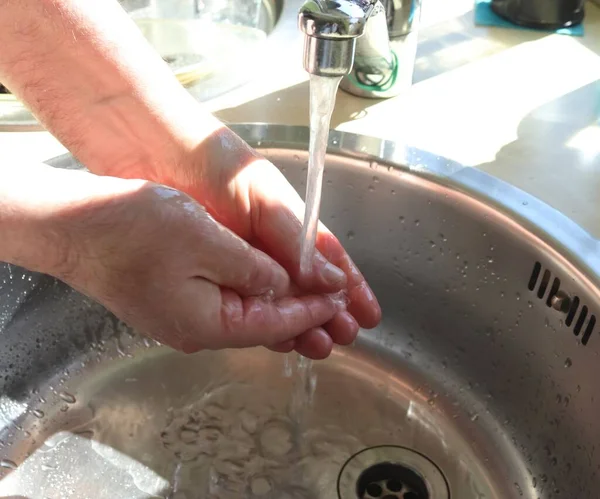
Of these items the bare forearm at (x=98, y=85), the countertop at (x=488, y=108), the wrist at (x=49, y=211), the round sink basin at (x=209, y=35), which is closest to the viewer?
the wrist at (x=49, y=211)

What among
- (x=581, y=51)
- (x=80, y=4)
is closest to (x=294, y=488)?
(x=80, y=4)

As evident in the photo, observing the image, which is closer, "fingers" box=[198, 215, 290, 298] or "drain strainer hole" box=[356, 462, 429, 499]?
"fingers" box=[198, 215, 290, 298]

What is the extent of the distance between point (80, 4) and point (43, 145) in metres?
0.17

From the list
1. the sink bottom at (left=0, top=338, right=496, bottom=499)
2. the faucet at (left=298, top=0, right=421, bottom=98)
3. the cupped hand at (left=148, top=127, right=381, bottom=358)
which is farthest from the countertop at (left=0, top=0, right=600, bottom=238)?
the sink bottom at (left=0, top=338, right=496, bottom=499)

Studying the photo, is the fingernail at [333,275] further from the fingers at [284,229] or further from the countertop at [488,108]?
the countertop at [488,108]

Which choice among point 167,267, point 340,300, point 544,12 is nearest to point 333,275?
point 340,300

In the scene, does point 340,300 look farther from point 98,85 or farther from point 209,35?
point 209,35

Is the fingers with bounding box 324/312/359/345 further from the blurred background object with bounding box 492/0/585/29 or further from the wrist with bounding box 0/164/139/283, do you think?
the blurred background object with bounding box 492/0/585/29

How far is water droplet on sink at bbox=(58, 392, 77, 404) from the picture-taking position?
73cm

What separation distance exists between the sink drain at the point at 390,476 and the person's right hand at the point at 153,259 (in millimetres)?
203

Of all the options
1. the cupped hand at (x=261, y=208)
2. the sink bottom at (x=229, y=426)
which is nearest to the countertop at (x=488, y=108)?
the cupped hand at (x=261, y=208)

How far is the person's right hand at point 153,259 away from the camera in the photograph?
1.49ft

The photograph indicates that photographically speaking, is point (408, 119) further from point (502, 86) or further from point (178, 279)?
point (178, 279)

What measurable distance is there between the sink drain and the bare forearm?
327mm
